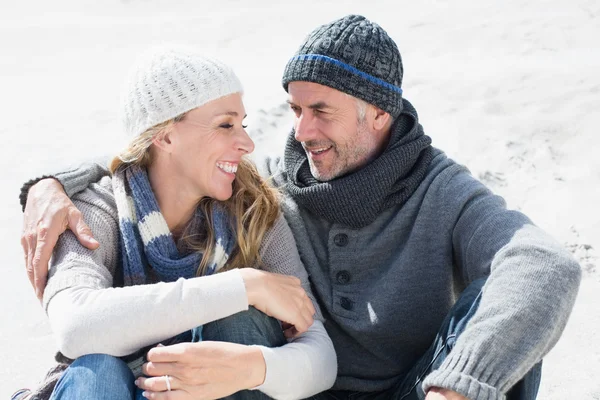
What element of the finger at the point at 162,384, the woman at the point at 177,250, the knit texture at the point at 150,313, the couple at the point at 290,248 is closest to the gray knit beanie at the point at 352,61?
the couple at the point at 290,248

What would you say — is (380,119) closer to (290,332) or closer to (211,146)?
(211,146)

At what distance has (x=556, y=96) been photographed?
4.61 meters

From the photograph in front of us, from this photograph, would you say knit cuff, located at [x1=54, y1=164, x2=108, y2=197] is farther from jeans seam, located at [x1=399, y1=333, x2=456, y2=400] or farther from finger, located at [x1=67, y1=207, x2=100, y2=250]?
jeans seam, located at [x1=399, y1=333, x2=456, y2=400]

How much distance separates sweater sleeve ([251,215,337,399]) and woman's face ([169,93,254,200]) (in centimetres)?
A: 24

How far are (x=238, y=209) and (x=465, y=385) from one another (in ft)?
3.27

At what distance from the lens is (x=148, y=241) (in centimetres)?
246

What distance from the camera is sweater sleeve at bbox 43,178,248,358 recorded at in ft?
6.79

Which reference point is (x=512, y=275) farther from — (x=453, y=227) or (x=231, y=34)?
(x=231, y=34)

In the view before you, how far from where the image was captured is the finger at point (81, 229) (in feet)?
7.54

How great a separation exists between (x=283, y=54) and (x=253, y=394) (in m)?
4.20

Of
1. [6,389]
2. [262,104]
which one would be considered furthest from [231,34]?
[6,389]

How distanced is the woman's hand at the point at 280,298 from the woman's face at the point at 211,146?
38 cm

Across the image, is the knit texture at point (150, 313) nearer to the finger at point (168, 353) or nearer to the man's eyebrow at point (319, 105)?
the finger at point (168, 353)

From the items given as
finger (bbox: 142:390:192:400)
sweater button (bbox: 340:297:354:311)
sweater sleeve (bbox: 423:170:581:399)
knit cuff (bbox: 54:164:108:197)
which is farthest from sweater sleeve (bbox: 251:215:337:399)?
knit cuff (bbox: 54:164:108:197)
